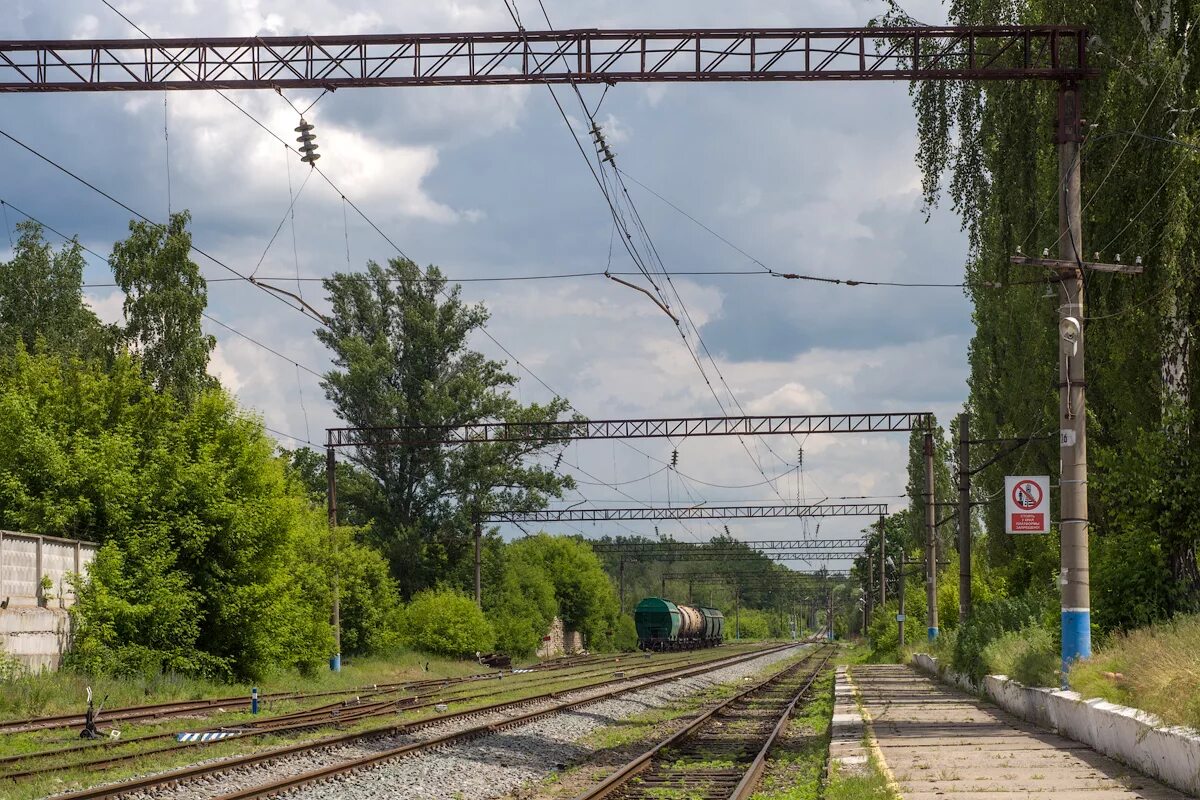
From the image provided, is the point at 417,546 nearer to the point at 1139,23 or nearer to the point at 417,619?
the point at 417,619

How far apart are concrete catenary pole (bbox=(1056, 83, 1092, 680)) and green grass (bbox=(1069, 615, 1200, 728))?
559 millimetres

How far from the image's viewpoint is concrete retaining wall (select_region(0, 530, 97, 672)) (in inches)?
1000

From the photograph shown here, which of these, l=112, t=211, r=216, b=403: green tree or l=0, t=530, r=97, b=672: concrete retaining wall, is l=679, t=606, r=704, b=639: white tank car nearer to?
l=112, t=211, r=216, b=403: green tree

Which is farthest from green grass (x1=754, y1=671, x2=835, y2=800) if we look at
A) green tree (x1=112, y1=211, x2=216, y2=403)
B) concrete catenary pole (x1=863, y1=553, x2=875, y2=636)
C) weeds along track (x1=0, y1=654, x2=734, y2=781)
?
concrete catenary pole (x1=863, y1=553, x2=875, y2=636)

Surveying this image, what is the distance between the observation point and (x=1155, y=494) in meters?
20.5

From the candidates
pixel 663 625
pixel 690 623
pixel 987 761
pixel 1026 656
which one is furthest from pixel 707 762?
pixel 690 623

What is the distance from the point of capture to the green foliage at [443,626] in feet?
181

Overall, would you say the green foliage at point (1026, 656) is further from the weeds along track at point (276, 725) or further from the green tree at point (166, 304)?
the green tree at point (166, 304)

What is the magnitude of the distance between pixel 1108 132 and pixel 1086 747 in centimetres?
1072

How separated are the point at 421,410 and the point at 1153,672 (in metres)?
57.9

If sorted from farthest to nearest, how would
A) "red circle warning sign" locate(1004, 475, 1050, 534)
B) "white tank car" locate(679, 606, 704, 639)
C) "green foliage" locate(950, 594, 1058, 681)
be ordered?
"white tank car" locate(679, 606, 704, 639) < "green foliage" locate(950, 594, 1058, 681) < "red circle warning sign" locate(1004, 475, 1050, 534)

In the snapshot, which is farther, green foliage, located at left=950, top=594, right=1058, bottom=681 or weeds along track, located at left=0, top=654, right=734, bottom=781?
green foliage, located at left=950, top=594, right=1058, bottom=681

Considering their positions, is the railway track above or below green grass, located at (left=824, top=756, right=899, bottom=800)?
below

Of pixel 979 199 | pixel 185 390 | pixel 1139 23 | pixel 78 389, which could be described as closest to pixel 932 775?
pixel 1139 23
